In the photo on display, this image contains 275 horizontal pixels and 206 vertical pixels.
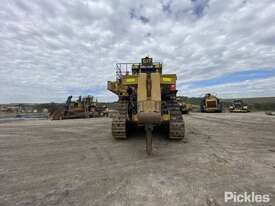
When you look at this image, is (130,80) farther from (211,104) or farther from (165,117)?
(211,104)

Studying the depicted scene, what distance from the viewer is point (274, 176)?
4.19 metres

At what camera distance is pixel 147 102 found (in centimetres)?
586

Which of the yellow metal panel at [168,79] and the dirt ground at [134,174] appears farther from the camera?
the yellow metal panel at [168,79]

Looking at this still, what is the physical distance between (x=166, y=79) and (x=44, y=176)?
4.43 metres

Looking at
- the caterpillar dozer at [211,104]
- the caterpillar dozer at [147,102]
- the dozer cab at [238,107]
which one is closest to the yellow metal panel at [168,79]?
the caterpillar dozer at [147,102]

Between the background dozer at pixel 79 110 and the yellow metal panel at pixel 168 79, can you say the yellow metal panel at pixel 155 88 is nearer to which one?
the yellow metal panel at pixel 168 79

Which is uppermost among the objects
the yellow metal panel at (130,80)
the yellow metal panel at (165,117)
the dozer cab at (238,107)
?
the yellow metal panel at (130,80)

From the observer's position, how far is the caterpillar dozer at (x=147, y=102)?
579cm

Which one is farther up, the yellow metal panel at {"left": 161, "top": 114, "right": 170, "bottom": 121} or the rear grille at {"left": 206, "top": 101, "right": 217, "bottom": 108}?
the rear grille at {"left": 206, "top": 101, "right": 217, "bottom": 108}

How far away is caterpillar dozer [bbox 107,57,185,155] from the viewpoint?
5.79 m

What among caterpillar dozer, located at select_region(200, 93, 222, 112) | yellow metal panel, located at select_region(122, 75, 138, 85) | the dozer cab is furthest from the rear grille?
yellow metal panel, located at select_region(122, 75, 138, 85)

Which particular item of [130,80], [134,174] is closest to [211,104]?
[130,80]

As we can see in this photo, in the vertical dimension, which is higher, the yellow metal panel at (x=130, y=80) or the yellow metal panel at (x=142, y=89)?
the yellow metal panel at (x=130, y=80)

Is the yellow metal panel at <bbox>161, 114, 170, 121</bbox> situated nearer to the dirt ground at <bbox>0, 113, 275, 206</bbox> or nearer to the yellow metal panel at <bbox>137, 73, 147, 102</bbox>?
the dirt ground at <bbox>0, 113, 275, 206</bbox>
